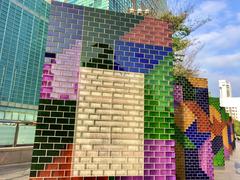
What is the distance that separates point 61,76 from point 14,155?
21.5 feet

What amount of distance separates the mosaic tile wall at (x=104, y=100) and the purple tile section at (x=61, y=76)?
0.01 m

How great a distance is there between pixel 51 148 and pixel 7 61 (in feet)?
291

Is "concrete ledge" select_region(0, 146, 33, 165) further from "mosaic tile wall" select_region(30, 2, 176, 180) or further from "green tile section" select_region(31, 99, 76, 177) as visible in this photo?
"mosaic tile wall" select_region(30, 2, 176, 180)

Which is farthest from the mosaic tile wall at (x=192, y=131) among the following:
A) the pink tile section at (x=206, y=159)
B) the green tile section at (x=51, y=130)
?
the green tile section at (x=51, y=130)

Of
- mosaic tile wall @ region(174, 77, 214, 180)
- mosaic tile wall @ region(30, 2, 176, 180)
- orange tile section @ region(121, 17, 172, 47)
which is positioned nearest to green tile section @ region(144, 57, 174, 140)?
mosaic tile wall @ region(30, 2, 176, 180)

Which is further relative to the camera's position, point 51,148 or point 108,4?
point 108,4

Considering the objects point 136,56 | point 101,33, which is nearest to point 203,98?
point 136,56

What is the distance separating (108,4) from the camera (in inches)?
2164

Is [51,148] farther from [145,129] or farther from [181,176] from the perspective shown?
[181,176]

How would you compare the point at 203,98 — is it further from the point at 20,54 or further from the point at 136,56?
the point at 20,54

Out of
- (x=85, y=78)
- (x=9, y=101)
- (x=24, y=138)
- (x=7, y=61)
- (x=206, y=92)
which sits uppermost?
(x=7, y=61)

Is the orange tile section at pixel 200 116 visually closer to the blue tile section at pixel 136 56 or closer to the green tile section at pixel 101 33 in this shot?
the blue tile section at pixel 136 56

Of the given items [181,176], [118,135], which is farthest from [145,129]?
[181,176]

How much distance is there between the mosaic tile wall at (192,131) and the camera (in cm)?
622
